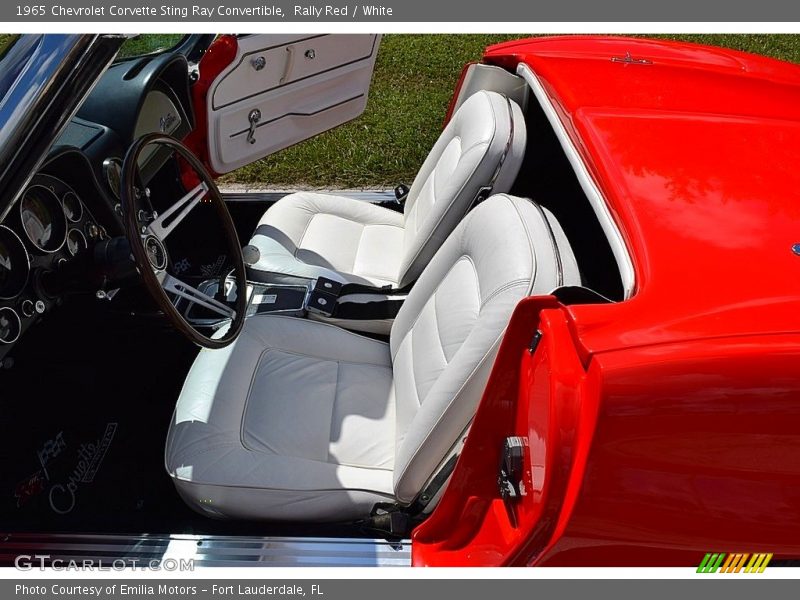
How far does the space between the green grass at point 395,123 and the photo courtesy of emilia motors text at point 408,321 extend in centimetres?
123

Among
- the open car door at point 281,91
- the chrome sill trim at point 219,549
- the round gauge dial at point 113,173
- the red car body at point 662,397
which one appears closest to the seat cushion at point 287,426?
the chrome sill trim at point 219,549

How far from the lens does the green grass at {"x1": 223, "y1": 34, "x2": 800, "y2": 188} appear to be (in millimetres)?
4141

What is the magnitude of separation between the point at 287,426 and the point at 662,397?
3.65ft

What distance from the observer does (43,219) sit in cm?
175

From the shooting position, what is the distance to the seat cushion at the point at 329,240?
2484 mm

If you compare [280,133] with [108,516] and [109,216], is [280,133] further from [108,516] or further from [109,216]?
[108,516]

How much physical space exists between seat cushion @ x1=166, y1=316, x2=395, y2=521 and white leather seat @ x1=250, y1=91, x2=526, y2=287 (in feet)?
1.21

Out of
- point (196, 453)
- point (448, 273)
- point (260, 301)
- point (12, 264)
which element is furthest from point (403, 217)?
point (12, 264)

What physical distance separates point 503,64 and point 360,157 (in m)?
1.96

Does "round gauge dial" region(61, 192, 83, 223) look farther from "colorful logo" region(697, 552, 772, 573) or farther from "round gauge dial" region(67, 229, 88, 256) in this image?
"colorful logo" region(697, 552, 772, 573)

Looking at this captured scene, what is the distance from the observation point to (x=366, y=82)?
9.89 ft

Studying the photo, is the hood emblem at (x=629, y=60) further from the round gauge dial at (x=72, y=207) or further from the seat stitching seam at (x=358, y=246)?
the round gauge dial at (x=72, y=207)

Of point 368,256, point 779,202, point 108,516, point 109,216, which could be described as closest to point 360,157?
point 368,256

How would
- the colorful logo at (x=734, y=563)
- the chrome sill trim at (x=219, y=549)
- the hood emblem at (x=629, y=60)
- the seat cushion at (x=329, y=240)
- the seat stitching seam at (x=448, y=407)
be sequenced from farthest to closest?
the seat cushion at (x=329, y=240) → the hood emblem at (x=629, y=60) → the chrome sill trim at (x=219, y=549) → the seat stitching seam at (x=448, y=407) → the colorful logo at (x=734, y=563)
